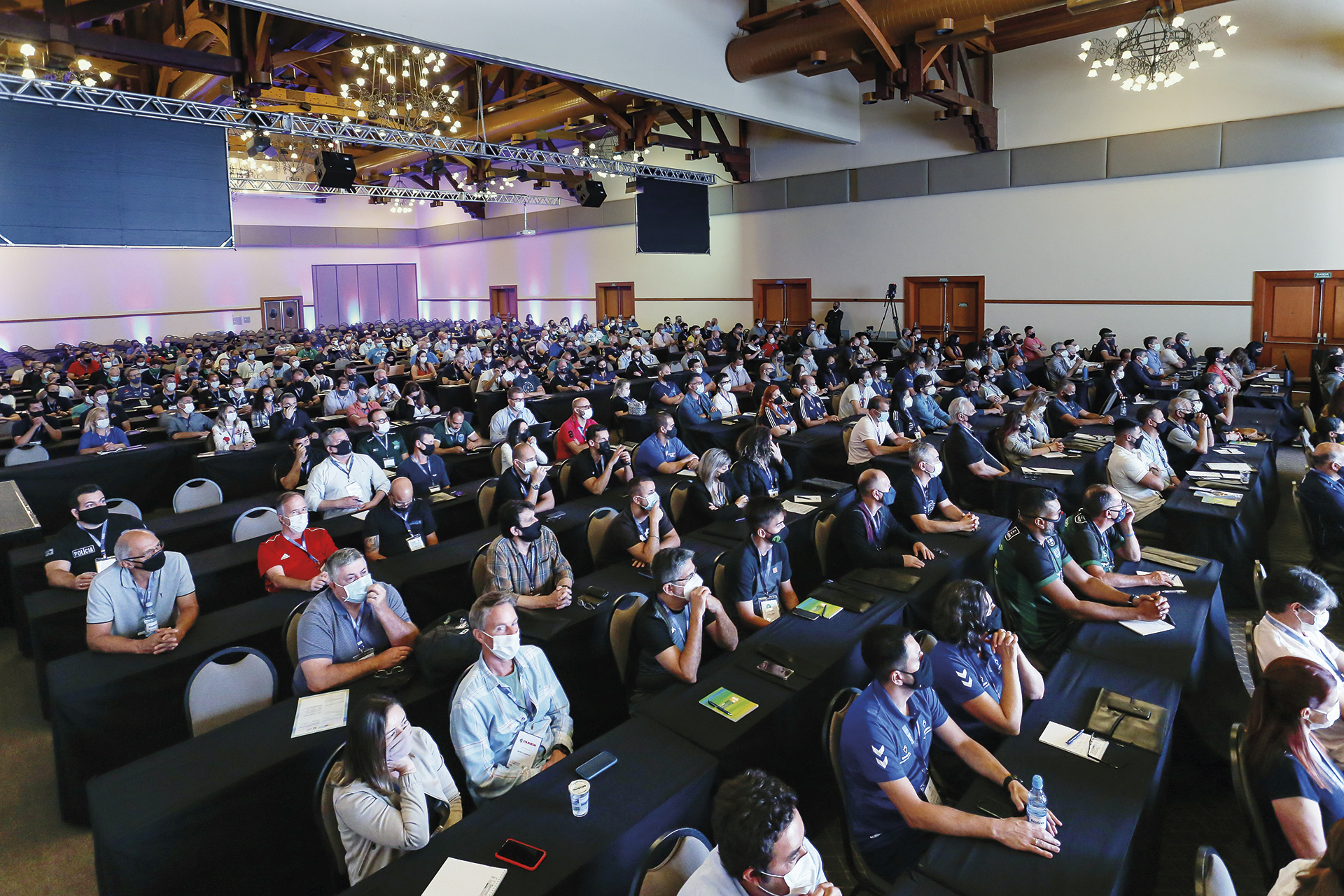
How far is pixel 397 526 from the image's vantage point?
557 cm

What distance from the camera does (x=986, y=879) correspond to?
2.27 m

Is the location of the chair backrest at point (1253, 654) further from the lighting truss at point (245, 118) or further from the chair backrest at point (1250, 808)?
the lighting truss at point (245, 118)

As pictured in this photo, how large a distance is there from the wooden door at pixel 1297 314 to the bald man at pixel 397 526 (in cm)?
1500

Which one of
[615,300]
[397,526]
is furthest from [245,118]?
[615,300]

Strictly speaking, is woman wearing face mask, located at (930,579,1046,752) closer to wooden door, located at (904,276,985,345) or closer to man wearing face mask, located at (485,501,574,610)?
man wearing face mask, located at (485,501,574,610)

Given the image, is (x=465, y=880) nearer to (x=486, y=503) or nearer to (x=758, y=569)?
(x=758, y=569)

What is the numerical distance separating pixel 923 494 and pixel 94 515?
5647 mm

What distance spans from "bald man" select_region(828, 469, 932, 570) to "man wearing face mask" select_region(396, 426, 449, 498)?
12.0 ft

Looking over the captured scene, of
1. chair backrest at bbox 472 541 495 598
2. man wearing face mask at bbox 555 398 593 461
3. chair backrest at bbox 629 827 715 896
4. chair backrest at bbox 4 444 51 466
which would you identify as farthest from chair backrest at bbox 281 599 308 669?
chair backrest at bbox 4 444 51 466

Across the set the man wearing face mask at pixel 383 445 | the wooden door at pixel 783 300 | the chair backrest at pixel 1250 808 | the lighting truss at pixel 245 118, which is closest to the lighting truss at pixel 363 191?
the wooden door at pixel 783 300

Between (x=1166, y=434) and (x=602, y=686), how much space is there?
6807mm

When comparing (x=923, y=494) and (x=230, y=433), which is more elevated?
(x=230, y=433)

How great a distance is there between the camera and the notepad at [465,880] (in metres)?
2.26

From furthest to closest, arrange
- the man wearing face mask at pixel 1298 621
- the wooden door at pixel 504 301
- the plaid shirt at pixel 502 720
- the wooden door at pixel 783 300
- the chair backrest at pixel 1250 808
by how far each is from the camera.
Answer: the wooden door at pixel 504 301 → the wooden door at pixel 783 300 → the man wearing face mask at pixel 1298 621 → the plaid shirt at pixel 502 720 → the chair backrest at pixel 1250 808
